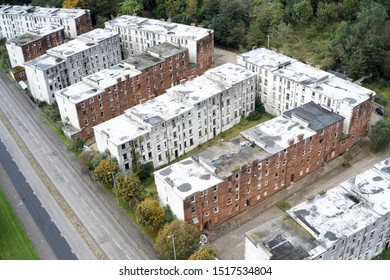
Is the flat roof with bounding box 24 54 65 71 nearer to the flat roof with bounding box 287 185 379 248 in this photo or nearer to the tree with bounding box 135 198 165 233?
the tree with bounding box 135 198 165 233

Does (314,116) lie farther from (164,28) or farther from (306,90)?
(164,28)

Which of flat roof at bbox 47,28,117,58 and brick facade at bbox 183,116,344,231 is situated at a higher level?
flat roof at bbox 47,28,117,58

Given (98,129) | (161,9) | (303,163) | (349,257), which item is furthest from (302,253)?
(161,9)

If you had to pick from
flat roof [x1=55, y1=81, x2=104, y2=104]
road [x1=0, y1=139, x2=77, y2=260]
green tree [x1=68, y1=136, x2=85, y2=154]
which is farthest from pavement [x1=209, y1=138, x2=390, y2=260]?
flat roof [x1=55, y1=81, x2=104, y2=104]

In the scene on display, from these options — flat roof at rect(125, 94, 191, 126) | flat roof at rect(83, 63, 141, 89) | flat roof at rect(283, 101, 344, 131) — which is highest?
flat roof at rect(83, 63, 141, 89)

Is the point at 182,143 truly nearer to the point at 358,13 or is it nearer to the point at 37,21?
the point at 358,13

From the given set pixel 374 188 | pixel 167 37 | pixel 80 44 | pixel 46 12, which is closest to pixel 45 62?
pixel 80 44
